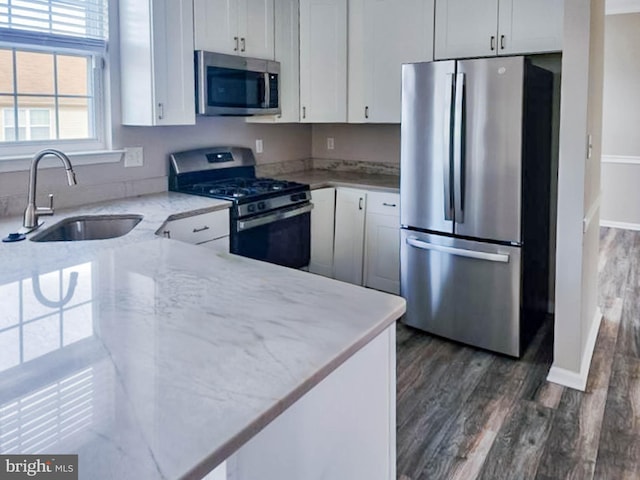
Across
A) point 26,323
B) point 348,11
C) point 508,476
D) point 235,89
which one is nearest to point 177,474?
point 26,323

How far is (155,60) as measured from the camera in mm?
2973

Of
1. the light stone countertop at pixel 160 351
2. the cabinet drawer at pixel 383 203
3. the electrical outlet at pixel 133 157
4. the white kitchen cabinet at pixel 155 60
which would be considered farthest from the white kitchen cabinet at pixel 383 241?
the light stone countertop at pixel 160 351

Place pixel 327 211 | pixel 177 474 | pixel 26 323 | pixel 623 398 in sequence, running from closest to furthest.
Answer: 1. pixel 177 474
2. pixel 26 323
3. pixel 623 398
4. pixel 327 211

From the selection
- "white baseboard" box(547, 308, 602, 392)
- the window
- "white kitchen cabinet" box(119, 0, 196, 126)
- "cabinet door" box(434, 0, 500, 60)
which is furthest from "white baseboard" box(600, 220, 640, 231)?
the window

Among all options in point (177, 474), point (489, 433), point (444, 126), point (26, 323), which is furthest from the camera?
point (444, 126)

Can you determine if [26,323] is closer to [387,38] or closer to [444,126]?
[444,126]

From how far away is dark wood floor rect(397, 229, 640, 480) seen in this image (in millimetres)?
2133

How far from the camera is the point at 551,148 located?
3506mm

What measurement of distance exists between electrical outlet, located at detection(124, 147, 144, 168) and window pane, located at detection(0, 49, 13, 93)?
69 cm

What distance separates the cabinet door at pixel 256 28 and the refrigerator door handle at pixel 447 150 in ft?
4.49

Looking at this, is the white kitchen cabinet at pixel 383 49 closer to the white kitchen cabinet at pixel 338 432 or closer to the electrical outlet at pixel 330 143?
the electrical outlet at pixel 330 143

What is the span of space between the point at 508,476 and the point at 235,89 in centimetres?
267

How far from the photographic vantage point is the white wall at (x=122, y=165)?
2.73 m

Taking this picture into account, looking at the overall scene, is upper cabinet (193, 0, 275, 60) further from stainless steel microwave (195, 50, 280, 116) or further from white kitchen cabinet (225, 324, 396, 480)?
white kitchen cabinet (225, 324, 396, 480)
